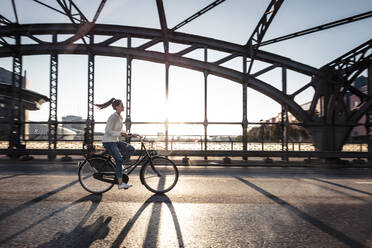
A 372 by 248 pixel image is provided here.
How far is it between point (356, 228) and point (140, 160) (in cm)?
379

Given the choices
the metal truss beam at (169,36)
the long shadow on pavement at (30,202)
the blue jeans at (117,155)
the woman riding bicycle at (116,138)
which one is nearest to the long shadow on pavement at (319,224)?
the woman riding bicycle at (116,138)

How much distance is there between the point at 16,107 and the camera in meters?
12.8

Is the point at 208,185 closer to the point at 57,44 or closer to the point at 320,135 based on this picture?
the point at 320,135

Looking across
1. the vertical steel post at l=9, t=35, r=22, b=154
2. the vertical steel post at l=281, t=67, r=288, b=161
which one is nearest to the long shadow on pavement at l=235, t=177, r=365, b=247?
the vertical steel post at l=281, t=67, r=288, b=161

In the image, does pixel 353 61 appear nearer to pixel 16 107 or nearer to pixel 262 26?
pixel 262 26

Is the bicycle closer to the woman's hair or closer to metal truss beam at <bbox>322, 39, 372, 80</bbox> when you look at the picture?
the woman's hair

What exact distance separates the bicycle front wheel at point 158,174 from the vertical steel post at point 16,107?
10.8 meters

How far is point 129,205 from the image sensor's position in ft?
11.3

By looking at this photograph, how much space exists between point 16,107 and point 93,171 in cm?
1242

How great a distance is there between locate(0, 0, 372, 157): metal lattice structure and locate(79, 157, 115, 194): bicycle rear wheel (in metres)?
6.79

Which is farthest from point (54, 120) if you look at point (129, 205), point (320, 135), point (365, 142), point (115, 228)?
point (365, 142)

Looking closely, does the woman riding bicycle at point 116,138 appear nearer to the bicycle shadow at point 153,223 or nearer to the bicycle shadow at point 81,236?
the bicycle shadow at point 153,223

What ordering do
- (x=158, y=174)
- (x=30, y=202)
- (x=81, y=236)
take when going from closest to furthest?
(x=81, y=236) → (x=30, y=202) → (x=158, y=174)

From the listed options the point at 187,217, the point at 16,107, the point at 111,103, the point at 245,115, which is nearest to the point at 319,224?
the point at 187,217
